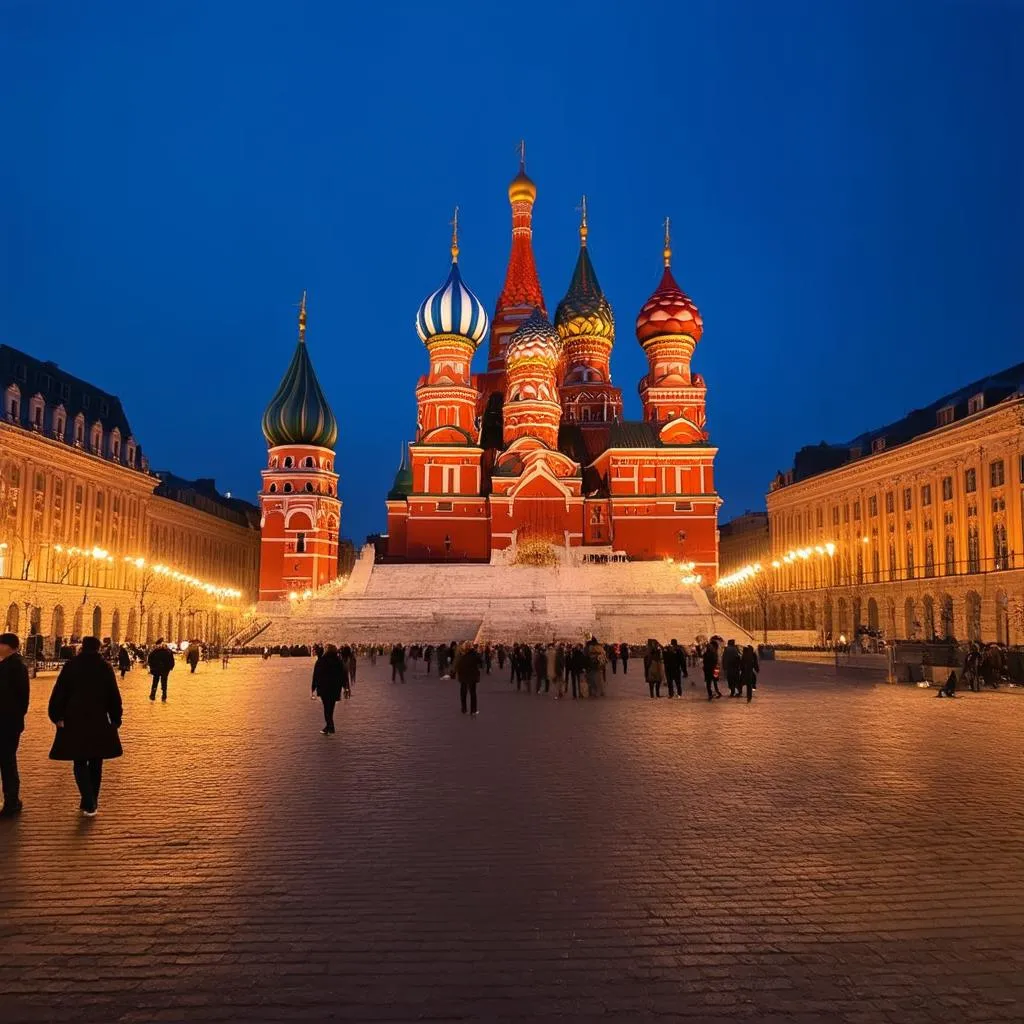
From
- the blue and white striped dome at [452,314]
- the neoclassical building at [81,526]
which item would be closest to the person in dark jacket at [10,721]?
the neoclassical building at [81,526]

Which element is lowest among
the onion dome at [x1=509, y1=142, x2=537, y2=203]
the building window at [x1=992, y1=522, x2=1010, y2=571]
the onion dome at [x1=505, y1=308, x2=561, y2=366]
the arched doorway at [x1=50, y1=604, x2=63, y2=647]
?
the arched doorway at [x1=50, y1=604, x2=63, y2=647]

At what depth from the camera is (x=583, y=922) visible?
20.3ft

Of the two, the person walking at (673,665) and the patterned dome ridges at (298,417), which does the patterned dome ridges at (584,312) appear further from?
the person walking at (673,665)

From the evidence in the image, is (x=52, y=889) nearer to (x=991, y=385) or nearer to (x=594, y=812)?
(x=594, y=812)

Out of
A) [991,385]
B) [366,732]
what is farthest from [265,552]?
[366,732]

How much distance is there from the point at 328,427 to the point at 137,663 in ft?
92.1

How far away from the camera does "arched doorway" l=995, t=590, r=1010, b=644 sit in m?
49.2

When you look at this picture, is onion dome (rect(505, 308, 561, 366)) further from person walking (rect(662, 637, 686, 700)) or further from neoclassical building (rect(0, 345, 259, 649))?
person walking (rect(662, 637, 686, 700))

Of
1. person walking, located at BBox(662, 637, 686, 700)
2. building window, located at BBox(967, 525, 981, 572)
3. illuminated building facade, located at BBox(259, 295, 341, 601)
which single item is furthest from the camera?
illuminated building facade, located at BBox(259, 295, 341, 601)

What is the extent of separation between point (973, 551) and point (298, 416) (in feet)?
148

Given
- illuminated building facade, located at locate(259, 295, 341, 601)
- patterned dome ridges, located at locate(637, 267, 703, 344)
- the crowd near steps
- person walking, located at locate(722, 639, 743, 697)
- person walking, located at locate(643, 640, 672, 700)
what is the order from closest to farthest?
person walking, located at locate(722, 639, 743, 697) < person walking, located at locate(643, 640, 672, 700) < the crowd near steps < illuminated building facade, located at locate(259, 295, 341, 601) < patterned dome ridges, located at locate(637, 267, 703, 344)

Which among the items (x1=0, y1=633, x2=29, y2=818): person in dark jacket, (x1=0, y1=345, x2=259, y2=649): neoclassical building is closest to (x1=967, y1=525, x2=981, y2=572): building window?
(x1=0, y1=345, x2=259, y2=649): neoclassical building

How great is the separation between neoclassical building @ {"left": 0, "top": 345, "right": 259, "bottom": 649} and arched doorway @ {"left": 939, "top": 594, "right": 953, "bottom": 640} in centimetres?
4420

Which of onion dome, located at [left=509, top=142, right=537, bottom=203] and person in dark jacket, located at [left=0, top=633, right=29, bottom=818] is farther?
onion dome, located at [left=509, top=142, right=537, bottom=203]
